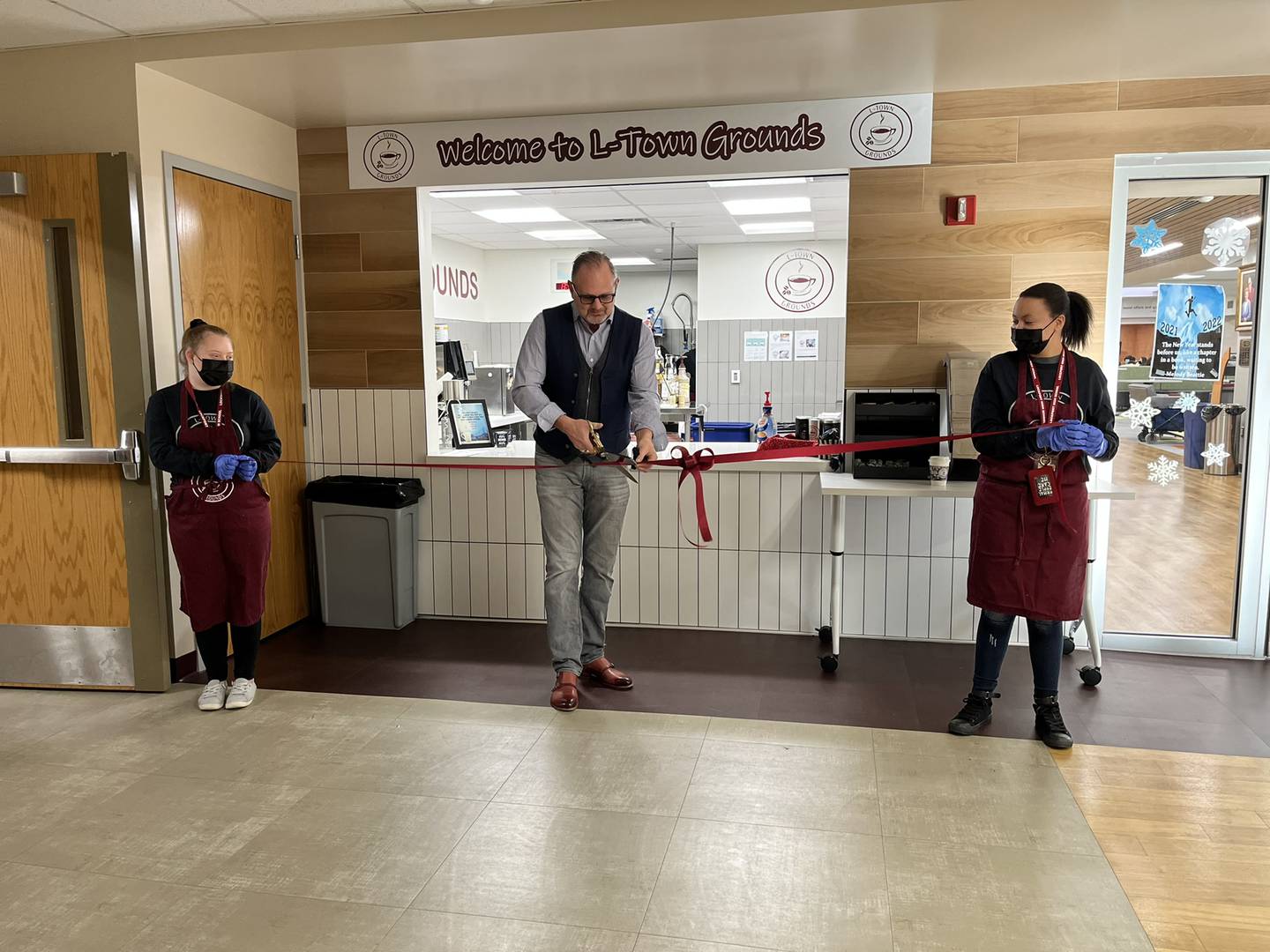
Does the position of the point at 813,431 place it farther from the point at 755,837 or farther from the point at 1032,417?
the point at 755,837

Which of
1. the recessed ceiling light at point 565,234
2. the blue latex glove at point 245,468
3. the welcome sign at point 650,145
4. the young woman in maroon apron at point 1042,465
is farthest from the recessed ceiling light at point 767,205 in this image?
the blue latex glove at point 245,468

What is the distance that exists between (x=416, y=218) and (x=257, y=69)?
41.5 inches

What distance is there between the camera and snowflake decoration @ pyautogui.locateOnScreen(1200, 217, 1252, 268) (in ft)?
13.2

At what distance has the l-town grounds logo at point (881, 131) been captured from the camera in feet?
13.4

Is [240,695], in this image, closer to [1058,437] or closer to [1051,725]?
[1051,725]

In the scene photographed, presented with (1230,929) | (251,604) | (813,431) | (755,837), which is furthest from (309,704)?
(1230,929)

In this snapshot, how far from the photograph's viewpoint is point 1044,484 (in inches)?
120

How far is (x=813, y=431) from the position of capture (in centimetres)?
470

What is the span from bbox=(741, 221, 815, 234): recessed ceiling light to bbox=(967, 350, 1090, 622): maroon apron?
507 centimetres

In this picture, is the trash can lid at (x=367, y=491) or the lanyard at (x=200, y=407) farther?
the trash can lid at (x=367, y=491)

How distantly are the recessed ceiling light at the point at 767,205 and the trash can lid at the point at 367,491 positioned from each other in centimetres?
344

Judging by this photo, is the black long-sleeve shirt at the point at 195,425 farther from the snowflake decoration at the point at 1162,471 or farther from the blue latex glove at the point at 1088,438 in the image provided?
the snowflake decoration at the point at 1162,471

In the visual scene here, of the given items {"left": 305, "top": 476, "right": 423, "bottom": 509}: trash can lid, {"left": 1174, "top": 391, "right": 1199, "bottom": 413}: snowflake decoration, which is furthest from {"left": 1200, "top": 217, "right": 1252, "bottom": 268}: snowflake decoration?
{"left": 305, "top": 476, "right": 423, "bottom": 509}: trash can lid

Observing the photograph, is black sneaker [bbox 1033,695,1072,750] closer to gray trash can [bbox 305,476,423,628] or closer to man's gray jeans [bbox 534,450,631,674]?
man's gray jeans [bbox 534,450,631,674]
